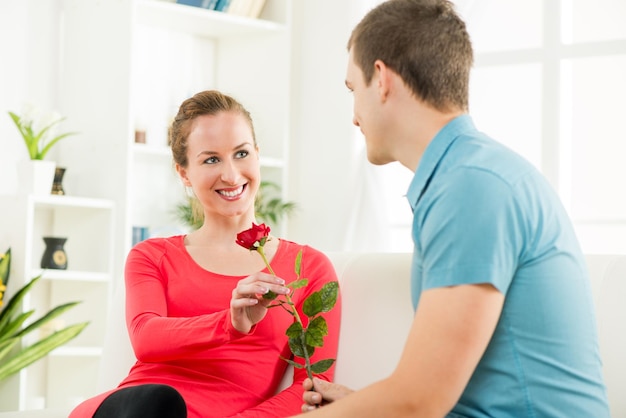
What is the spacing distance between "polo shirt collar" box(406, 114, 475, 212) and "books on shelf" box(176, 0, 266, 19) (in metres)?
3.55

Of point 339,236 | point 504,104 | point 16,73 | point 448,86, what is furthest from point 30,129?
point 448,86

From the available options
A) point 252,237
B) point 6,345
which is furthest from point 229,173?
point 6,345

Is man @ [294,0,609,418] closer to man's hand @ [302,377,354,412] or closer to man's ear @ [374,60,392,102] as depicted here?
man's ear @ [374,60,392,102]

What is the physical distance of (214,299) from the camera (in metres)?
2.22

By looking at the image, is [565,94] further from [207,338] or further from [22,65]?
[207,338]

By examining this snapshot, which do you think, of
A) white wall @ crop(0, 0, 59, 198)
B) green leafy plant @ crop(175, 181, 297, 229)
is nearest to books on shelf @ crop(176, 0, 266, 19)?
white wall @ crop(0, 0, 59, 198)

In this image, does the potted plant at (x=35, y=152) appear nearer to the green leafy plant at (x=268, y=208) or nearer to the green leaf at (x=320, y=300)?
the green leafy plant at (x=268, y=208)

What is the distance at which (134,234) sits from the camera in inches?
181

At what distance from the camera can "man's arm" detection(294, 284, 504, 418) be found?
1294mm

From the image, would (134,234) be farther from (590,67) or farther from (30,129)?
(590,67)

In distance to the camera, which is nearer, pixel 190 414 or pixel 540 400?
pixel 540 400

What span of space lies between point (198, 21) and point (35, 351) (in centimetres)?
186

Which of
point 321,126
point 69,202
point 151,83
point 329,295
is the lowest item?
point 329,295

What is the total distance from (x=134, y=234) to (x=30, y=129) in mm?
752
